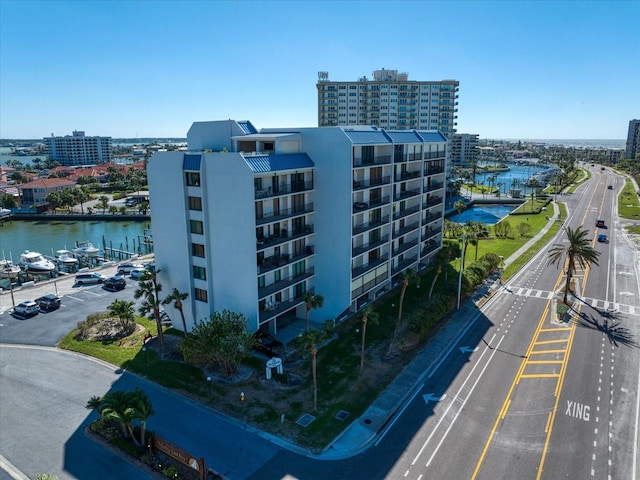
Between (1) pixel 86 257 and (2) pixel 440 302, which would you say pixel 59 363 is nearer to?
(2) pixel 440 302

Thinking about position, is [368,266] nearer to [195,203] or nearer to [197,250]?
[197,250]

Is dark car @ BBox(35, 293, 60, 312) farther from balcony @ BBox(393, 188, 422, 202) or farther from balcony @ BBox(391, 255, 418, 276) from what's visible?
balcony @ BBox(393, 188, 422, 202)

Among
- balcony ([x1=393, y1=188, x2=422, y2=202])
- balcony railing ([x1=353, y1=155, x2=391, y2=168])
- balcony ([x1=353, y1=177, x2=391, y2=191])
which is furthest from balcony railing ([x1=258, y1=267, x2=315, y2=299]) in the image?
balcony ([x1=393, y1=188, x2=422, y2=202])

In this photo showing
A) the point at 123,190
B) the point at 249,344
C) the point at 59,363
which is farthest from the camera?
the point at 123,190

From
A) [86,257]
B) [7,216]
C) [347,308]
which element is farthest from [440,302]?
[7,216]

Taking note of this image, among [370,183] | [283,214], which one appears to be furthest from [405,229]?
[283,214]

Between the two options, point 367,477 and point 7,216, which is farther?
point 7,216
